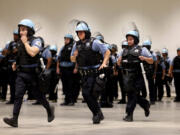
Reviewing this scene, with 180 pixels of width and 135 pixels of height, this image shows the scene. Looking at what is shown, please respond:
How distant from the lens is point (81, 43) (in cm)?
743

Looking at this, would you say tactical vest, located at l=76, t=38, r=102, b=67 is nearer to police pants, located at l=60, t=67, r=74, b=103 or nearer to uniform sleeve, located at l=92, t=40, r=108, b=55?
uniform sleeve, located at l=92, t=40, r=108, b=55

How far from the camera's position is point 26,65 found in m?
6.78

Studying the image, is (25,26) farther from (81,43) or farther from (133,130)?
(133,130)

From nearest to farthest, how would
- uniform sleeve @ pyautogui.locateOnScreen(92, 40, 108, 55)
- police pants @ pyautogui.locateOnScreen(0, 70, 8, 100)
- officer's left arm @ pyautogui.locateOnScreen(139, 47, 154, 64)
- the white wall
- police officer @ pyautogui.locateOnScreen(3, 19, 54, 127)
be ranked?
police officer @ pyautogui.locateOnScreen(3, 19, 54, 127) → uniform sleeve @ pyautogui.locateOnScreen(92, 40, 108, 55) → officer's left arm @ pyautogui.locateOnScreen(139, 47, 154, 64) → police pants @ pyautogui.locateOnScreen(0, 70, 8, 100) → the white wall

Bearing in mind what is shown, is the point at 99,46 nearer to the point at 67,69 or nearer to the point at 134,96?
the point at 134,96

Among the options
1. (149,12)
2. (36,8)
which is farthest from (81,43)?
(36,8)

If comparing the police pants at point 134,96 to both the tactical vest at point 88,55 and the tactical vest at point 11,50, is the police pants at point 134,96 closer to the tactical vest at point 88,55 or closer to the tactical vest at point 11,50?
the tactical vest at point 88,55

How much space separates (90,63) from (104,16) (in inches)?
516

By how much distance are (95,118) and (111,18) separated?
43.4ft

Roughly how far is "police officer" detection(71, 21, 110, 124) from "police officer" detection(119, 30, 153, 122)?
776 mm

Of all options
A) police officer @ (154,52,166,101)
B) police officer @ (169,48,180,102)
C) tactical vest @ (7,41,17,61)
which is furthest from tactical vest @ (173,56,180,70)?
tactical vest @ (7,41,17,61)

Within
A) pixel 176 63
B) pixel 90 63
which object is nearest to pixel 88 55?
pixel 90 63

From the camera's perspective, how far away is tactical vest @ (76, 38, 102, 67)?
7275 millimetres

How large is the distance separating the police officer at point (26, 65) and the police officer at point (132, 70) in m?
1.76
